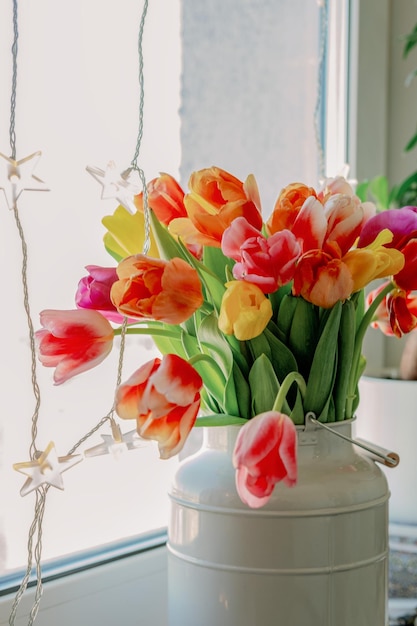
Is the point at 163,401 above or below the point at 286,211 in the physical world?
below

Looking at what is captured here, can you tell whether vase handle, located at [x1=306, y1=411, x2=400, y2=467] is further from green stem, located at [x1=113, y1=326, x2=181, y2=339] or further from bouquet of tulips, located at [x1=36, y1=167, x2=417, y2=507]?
green stem, located at [x1=113, y1=326, x2=181, y2=339]

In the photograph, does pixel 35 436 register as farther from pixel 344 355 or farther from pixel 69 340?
pixel 344 355

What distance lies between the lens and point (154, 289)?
528mm

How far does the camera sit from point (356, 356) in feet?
2.10

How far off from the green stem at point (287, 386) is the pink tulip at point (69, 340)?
0.12 metres

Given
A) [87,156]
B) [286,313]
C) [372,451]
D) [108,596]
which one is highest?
[87,156]

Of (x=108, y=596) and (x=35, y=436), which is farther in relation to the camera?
(x=108, y=596)

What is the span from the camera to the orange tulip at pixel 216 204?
57 centimetres

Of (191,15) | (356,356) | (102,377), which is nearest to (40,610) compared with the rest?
(102,377)

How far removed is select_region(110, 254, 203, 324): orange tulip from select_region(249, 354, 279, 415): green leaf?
7 cm

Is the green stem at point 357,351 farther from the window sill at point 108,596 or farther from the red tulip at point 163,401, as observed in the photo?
the window sill at point 108,596

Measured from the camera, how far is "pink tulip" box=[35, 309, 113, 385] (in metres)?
0.54

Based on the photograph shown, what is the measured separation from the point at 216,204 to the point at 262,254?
7cm

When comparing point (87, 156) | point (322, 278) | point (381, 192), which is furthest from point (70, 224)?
point (381, 192)
